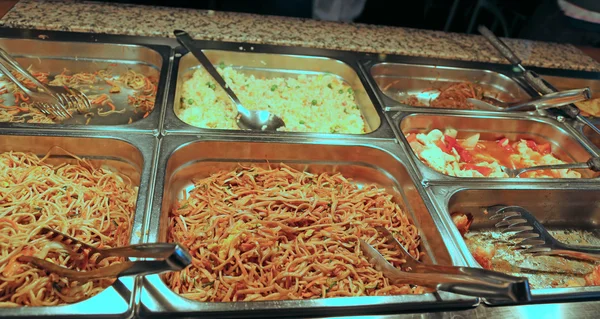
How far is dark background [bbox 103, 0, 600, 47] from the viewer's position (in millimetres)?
3990

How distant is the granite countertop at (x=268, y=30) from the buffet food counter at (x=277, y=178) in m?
0.10

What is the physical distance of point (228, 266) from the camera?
1644 millimetres

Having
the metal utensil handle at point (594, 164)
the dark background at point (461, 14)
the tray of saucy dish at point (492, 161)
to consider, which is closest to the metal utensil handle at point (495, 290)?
the tray of saucy dish at point (492, 161)

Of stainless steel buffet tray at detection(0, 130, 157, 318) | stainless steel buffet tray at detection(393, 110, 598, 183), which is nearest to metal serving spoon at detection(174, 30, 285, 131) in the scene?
stainless steel buffet tray at detection(0, 130, 157, 318)

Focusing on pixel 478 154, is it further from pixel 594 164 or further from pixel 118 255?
pixel 118 255

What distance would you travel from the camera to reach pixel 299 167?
2.18 m

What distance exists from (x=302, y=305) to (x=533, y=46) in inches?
130

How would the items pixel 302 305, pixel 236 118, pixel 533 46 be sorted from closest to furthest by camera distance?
pixel 302 305, pixel 236 118, pixel 533 46

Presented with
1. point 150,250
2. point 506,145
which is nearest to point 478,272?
point 150,250

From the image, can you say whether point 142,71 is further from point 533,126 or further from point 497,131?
point 533,126

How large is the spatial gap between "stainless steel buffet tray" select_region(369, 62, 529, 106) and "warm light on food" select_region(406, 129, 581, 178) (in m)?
0.47

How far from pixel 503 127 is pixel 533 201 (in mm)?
704

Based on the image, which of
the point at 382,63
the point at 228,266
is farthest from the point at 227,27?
the point at 228,266

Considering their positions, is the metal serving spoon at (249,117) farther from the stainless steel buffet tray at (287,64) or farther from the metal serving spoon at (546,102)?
the metal serving spoon at (546,102)
